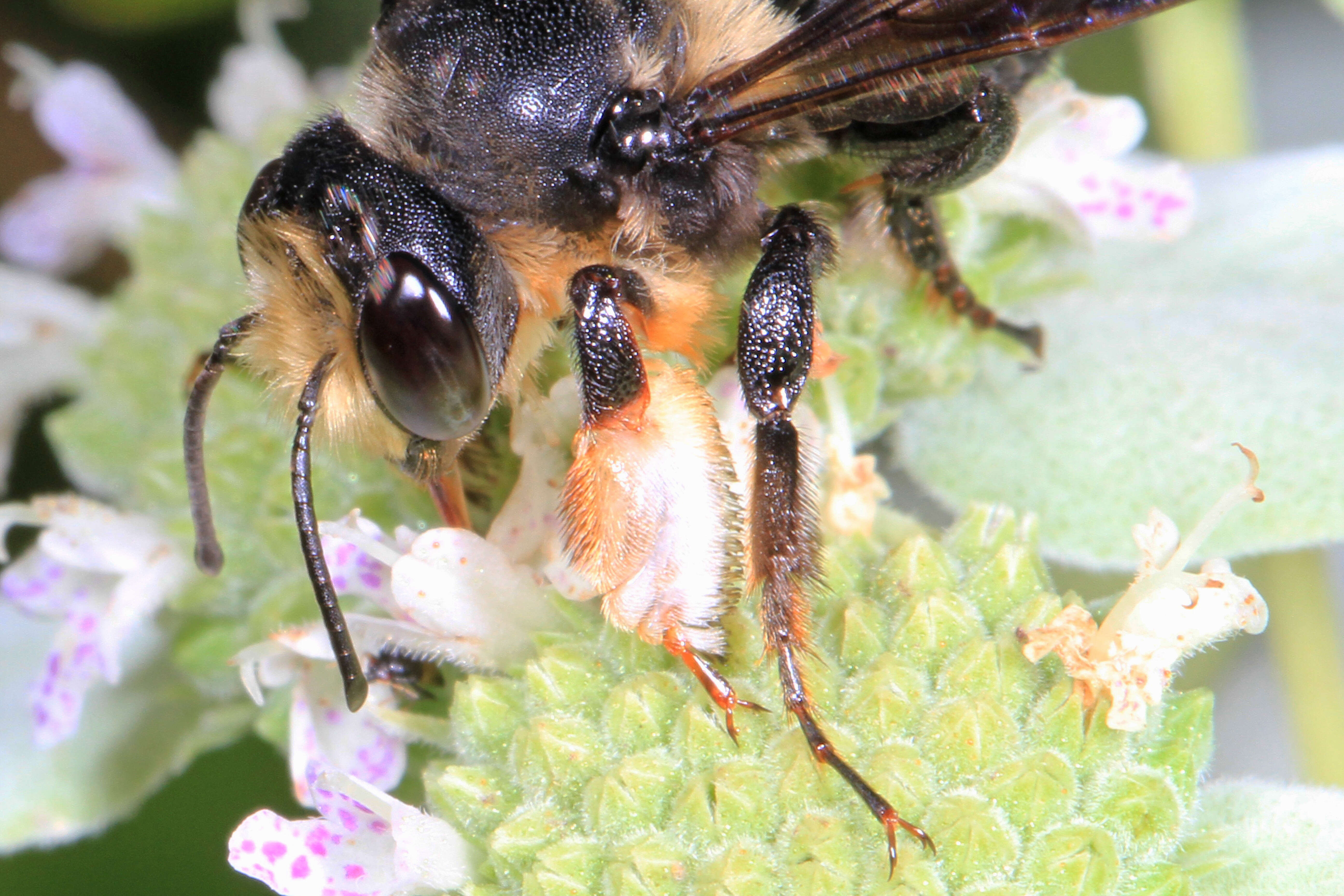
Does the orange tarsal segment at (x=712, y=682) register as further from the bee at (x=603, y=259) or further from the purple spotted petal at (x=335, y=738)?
the purple spotted petal at (x=335, y=738)

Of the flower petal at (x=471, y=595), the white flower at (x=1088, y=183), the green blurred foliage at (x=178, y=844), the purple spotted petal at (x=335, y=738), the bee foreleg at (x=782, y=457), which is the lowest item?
the green blurred foliage at (x=178, y=844)

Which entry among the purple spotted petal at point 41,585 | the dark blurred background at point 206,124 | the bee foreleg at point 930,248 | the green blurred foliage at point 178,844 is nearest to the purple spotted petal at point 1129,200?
the bee foreleg at point 930,248

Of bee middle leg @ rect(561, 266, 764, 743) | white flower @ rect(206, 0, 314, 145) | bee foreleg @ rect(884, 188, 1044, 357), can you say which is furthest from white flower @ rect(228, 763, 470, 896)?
white flower @ rect(206, 0, 314, 145)

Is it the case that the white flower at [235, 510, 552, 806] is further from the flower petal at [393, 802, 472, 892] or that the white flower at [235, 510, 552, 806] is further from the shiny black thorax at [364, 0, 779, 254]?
the shiny black thorax at [364, 0, 779, 254]

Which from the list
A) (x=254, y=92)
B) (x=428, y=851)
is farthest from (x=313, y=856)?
(x=254, y=92)

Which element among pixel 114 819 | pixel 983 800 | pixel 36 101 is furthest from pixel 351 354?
pixel 36 101

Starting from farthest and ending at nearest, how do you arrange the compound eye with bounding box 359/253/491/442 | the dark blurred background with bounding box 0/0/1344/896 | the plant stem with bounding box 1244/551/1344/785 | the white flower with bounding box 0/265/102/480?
the dark blurred background with bounding box 0/0/1344/896 → the white flower with bounding box 0/265/102/480 → the plant stem with bounding box 1244/551/1344/785 → the compound eye with bounding box 359/253/491/442

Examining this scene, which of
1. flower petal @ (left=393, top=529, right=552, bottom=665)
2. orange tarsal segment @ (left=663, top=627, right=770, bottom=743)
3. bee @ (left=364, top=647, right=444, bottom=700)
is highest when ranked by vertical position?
orange tarsal segment @ (left=663, top=627, right=770, bottom=743)

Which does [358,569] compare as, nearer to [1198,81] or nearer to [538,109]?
[538,109]
